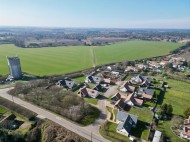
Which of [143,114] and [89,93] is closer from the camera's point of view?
[143,114]

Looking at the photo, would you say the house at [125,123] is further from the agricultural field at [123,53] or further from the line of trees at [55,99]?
the agricultural field at [123,53]

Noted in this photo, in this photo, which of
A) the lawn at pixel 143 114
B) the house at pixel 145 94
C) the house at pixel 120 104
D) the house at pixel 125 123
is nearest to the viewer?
the house at pixel 125 123

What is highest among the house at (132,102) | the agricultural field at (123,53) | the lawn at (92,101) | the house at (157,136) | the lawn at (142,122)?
the house at (132,102)

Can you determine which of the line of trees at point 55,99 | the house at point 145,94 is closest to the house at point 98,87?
the line of trees at point 55,99

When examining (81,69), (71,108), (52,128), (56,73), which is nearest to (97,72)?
(81,69)

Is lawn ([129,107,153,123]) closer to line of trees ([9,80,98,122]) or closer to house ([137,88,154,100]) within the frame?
house ([137,88,154,100])

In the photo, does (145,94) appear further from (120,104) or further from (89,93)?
(89,93)

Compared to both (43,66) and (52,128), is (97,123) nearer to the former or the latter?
(52,128)

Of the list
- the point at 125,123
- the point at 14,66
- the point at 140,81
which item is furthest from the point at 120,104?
the point at 14,66
